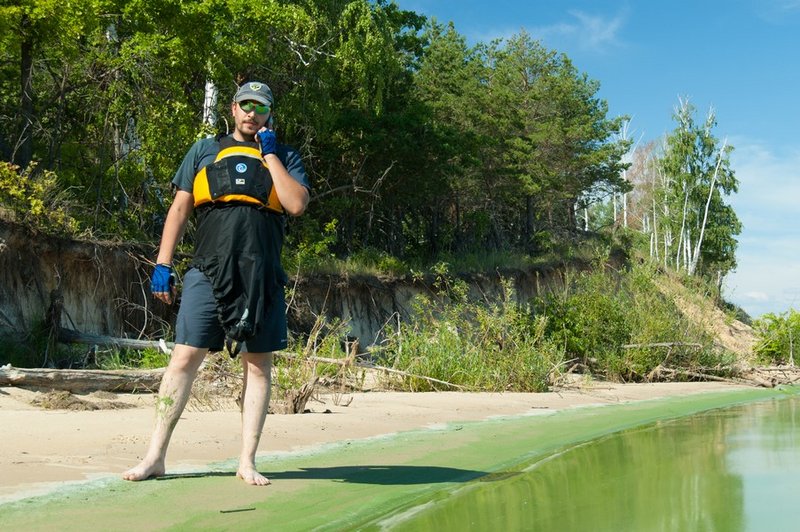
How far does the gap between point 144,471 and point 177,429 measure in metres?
1.76

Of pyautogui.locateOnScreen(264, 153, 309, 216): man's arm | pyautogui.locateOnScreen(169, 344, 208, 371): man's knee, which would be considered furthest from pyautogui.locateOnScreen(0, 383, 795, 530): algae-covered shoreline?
pyautogui.locateOnScreen(264, 153, 309, 216): man's arm

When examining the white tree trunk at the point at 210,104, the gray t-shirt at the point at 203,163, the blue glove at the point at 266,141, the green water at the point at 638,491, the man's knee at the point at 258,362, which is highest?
the white tree trunk at the point at 210,104

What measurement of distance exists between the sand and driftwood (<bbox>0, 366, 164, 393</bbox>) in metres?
0.16

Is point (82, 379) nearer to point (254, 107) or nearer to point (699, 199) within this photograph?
point (254, 107)

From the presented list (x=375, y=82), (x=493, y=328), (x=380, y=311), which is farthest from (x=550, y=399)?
(x=375, y=82)

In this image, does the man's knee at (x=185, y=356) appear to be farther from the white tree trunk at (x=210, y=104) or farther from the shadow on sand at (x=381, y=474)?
the white tree trunk at (x=210, y=104)

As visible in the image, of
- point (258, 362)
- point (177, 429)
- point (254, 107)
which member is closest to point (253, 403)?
point (258, 362)

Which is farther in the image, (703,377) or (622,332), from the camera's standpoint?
(703,377)

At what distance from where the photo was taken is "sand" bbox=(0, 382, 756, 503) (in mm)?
4875

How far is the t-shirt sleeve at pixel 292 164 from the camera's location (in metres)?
4.78

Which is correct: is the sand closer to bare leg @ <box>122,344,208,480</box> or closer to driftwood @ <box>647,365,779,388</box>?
bare leg @ <box>122,344,208,480</box>

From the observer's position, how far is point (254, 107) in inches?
189

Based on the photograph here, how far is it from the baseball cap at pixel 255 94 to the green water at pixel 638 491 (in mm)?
2303

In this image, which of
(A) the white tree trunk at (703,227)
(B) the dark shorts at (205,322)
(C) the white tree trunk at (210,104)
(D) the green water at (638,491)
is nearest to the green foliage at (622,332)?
(C) the white tree trunk at (210,104)
